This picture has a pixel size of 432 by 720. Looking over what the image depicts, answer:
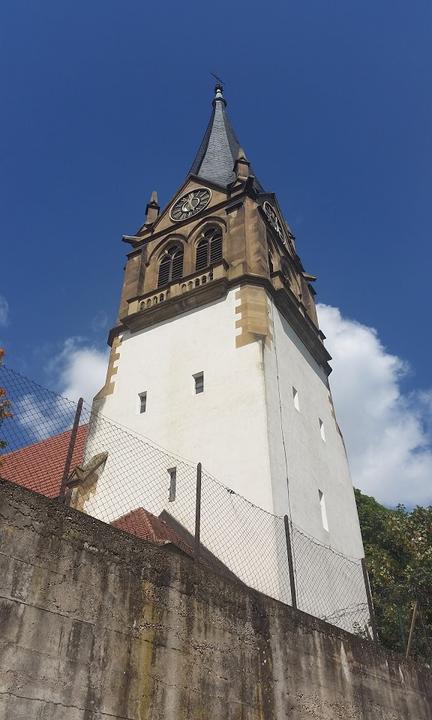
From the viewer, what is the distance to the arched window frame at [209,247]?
21.1m

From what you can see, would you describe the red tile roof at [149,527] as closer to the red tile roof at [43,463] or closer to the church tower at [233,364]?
the church tower at [233,364]

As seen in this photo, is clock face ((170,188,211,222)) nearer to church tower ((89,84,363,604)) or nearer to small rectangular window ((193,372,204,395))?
church tower ((89,84,363,604))

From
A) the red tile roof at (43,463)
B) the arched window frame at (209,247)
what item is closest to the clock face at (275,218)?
the arched window frame at (209,247)

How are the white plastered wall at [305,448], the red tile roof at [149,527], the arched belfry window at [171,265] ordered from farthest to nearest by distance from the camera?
1. the arched belfry window at [171,265]
2. the white plastered wall at [305,448]
3. the red tile roof at [149,527]

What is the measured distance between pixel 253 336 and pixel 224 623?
10.3 metres

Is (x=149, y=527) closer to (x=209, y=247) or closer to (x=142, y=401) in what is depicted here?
(x=142, y=401)

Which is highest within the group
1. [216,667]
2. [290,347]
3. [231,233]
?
[231,233]

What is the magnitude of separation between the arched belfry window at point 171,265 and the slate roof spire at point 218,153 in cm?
405

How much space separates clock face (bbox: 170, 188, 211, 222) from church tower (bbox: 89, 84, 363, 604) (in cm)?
7

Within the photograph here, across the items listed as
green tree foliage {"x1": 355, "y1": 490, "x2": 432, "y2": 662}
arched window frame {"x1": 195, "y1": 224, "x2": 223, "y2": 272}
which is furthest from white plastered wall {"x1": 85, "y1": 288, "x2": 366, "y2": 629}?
arched window frame {"x1": 195, "y1": 224, "x2": 223, "y2": 272}

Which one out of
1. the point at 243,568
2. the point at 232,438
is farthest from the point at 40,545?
the point at 232,438

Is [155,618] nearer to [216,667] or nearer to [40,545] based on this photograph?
[216,667]

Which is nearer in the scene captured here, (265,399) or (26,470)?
(265,399)

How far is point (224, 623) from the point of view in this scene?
7.20 metres
